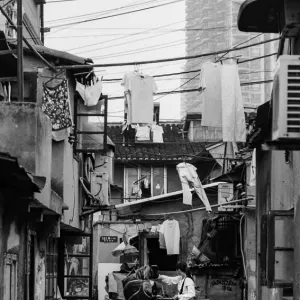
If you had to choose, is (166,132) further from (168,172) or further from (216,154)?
Answer: (216,154)

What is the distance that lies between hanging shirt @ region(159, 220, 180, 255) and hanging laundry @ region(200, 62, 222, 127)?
67.3 feet

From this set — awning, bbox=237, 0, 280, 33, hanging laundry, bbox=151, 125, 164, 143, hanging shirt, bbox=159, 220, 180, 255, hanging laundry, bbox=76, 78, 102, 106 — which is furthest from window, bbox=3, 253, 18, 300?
hanging laundry, bbox=151, 125, 164, 143

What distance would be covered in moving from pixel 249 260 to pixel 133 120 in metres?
7.56

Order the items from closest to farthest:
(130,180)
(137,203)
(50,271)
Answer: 1. (50,271)
2. (137,203)
3. (130,180)

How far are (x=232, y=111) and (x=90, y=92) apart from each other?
853cm

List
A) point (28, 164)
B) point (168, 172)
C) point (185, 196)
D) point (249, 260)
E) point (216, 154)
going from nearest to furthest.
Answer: point (28, 164) → point (249, 260) → point (185, 196) → point (216, 154) → point (168, 172)

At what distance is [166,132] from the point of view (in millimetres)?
53062

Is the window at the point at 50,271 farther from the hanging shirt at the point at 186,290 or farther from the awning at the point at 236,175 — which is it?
the awning at the point at 236,175

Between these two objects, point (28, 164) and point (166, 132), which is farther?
point (166, 132)

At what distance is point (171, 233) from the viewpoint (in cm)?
4103

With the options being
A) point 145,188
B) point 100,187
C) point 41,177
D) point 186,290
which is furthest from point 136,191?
point 41,177

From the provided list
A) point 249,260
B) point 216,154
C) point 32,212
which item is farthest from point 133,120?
point 216,154

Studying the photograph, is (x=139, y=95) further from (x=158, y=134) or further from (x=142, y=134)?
(x=142, y=134)

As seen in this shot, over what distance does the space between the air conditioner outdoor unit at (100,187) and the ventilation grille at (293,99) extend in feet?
76.7
